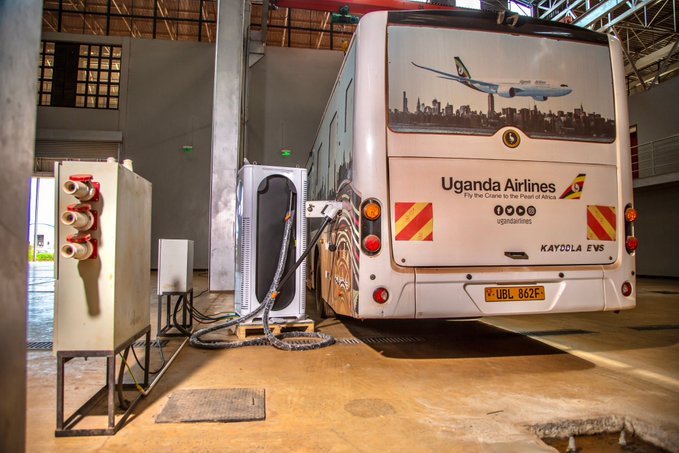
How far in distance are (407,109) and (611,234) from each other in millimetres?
2028

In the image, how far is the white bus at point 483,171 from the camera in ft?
10.3

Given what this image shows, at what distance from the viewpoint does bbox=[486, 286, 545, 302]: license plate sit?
320 cm

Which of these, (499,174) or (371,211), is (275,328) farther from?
(499,174)

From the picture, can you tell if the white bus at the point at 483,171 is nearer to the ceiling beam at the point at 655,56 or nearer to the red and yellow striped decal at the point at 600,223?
the red and yellow striped decal at the point at 600,223

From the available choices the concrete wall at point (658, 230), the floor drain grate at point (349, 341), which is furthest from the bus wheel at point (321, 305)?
the concrete wall at point (658, 230)

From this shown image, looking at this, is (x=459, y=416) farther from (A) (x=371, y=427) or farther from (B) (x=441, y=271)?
(B) (x=441, y=271)

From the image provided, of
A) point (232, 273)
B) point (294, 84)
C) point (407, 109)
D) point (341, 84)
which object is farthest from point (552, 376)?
point (294, 84)

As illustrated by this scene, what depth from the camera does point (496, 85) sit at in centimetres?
340

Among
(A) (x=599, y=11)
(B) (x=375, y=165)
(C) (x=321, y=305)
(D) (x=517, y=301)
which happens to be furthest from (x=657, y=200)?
(B) (x=375, y=165)

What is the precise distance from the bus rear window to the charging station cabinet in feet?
6.01

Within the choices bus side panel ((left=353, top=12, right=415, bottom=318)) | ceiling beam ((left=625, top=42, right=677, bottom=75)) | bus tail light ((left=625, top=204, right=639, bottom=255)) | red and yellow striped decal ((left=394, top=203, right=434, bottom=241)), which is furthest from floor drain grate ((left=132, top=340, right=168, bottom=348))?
ceiling beam ((left=625, top=42, right=677, bottom=75))

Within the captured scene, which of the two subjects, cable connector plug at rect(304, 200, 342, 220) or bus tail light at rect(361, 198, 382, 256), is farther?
cable connector plug at rect(304, 200, 342, 220)

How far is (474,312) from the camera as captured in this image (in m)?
3.16

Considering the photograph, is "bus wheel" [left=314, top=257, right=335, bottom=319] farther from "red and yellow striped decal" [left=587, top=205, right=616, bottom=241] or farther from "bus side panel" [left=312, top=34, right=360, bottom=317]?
"red and yellow striped decal" [left=587, top=205, right=616, bottom=241]
